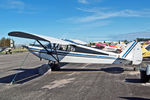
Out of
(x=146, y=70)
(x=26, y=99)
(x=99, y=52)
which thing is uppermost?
(x=99, y=52)

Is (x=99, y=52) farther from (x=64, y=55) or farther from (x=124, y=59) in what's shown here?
(x=64, y=55)

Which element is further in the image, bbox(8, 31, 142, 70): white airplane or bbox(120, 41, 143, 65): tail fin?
bbox(8, 31, 142, 70): white airplane

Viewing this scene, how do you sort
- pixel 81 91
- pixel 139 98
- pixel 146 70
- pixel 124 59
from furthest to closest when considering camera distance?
Answer: pixel 124 59
pixel 146 70
pixel 81 91
pixel 139 98

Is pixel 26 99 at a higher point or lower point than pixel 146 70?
lower

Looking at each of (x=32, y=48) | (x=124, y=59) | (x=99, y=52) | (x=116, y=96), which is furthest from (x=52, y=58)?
(x=116, y=96)

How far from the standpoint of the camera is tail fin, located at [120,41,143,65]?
383 inches

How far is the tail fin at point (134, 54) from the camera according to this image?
32.0 ft

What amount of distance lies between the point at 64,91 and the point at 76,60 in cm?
473

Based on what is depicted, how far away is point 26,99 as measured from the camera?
534cm

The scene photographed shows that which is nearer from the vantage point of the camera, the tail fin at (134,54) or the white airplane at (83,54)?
the tail fin at (134,54)

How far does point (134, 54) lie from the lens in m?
9.88

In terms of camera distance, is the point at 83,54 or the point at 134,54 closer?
the point at 134,54

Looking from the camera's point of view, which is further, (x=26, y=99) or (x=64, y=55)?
(x=64, y=55)

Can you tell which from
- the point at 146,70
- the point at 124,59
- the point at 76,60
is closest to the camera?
the point at 146,70
